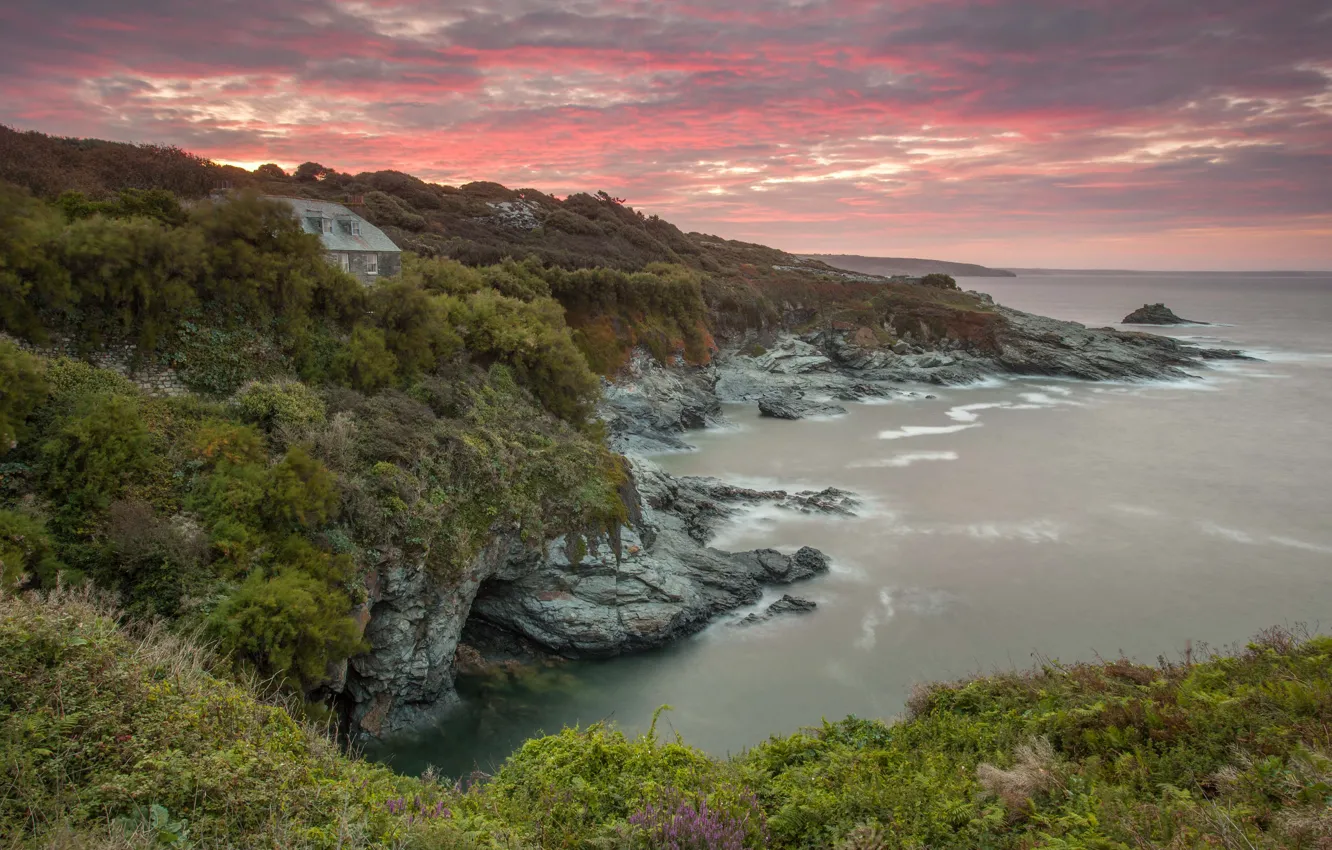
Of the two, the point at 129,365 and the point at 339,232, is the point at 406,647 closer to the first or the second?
the point at 129,365

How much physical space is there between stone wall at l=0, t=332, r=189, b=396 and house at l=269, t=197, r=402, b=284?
11386mm

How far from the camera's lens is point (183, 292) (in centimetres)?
1462

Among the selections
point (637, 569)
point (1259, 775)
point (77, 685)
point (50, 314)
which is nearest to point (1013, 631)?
point (637, 569)

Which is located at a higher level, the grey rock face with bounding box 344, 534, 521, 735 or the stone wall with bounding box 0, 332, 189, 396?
the stone wall with bounding box 0, 332, 189, 396

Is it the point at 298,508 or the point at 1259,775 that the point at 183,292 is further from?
the point at 1259,775

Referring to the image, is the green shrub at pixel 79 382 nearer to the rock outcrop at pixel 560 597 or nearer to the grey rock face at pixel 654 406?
the rock outcrop at pixel 560 597

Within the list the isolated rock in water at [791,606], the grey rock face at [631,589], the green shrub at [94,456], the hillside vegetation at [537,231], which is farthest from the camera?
the hillside vegetation at [537,231]

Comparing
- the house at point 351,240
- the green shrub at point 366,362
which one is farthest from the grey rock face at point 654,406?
the green shrub at point 366,362

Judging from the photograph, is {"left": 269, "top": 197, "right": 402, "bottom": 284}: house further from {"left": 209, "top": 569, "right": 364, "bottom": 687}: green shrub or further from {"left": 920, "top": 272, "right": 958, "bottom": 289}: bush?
{"left": 920, "top": 272, "right": 958, "bottom": 289}: bush

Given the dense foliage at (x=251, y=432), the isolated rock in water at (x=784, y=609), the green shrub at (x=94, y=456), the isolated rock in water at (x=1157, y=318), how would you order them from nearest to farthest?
the dense foliage at (x=251, y=432) → the green shrub at (x=94, y=456) → the isolated rock in water at (x=784, y=609) → the isolated rock in water at (x=1157, y=318)

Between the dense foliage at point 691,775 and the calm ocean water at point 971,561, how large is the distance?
6.16 meters

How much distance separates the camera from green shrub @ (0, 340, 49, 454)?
10680 millimetres

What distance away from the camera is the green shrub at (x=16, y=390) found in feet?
35.0

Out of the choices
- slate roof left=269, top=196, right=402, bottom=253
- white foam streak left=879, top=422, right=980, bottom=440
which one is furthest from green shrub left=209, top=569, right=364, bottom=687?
white foam streak left=879, top=422, right=980, bottom=440
